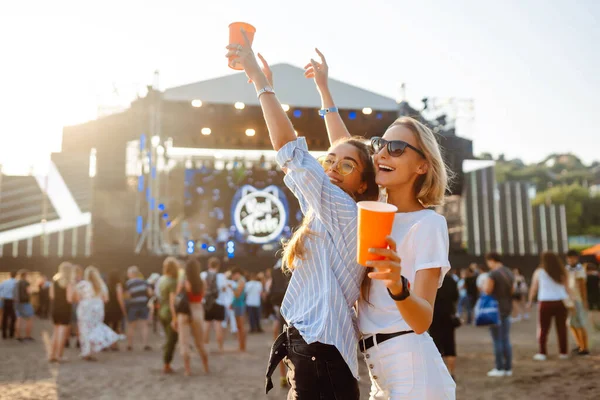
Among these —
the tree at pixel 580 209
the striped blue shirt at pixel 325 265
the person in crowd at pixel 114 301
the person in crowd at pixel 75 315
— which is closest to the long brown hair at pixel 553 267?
the striped blue shirt at pixel 325 265

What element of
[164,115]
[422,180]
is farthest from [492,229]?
[422,180]

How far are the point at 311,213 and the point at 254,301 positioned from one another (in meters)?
10.5

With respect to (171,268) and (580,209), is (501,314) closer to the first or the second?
(171,268)

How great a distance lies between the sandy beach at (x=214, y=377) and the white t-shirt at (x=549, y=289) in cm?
96

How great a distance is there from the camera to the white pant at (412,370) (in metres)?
1.38

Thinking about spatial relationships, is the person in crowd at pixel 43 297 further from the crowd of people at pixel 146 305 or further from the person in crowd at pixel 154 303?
the person in crowd at pixel 154 303

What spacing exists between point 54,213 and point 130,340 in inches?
461

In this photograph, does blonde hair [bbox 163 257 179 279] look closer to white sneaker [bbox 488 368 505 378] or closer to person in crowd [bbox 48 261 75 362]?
person in crowd [bbox 48 261 75 362]

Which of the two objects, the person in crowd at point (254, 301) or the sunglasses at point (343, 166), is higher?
the sunglasses at point (343, 166)

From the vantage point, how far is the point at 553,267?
24.9 feet

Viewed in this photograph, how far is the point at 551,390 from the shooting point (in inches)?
225

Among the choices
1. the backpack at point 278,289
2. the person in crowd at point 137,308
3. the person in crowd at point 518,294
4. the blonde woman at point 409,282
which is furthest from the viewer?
the person in crowd at point 518,294

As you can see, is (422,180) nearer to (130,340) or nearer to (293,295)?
(293,295)

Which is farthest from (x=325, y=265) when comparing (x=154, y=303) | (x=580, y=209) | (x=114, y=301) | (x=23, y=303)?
(x=580, y=209)
